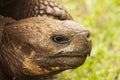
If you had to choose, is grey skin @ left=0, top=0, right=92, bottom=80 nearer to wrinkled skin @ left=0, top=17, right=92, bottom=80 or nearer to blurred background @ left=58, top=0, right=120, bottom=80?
wrinkled skin @ left=0, top=17, right=92, bottom=80

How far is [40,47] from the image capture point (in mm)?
2854

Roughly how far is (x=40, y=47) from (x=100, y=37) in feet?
5.61

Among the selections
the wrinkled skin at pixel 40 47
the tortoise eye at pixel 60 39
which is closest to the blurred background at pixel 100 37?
the wrinkled skin at pixel 40 47

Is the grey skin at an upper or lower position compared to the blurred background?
upper

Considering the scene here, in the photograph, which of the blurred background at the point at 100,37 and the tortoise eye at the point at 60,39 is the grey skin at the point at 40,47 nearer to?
the tortoise eye at the point at 60,39

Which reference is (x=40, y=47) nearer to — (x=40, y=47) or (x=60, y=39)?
(x=40, y=47)

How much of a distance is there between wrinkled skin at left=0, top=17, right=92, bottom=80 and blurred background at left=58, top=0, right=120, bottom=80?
63 cm

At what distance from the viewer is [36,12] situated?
11.3 ft

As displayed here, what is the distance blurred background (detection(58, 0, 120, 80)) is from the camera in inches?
145

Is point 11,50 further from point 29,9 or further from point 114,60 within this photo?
point 114,60

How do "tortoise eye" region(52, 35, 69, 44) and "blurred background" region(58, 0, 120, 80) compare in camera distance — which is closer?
"tortoise eye" region(52, 35, 69, 44)

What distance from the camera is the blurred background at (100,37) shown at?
12.1 ft

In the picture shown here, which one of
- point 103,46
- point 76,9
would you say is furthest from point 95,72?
point 76,9

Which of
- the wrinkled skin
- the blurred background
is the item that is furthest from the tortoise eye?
A: the blurred background
